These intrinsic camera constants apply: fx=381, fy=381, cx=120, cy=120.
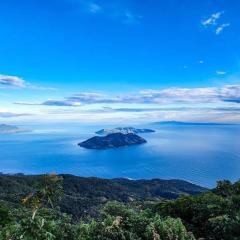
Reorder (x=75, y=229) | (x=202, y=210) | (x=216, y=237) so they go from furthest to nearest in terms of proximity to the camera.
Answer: (x=202, y=210)
(x=216, y=237)
(x=75, y=229)

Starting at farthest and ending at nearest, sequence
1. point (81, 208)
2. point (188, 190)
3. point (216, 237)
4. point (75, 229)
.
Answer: point (188, 190) < point (81, 208) < point (216, 237) < point (75, 229)

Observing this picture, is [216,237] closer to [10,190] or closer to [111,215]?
[111,215]

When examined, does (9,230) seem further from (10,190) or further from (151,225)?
(10,190)

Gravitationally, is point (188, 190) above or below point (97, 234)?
below

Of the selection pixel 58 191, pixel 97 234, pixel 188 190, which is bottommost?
pixel 188 190

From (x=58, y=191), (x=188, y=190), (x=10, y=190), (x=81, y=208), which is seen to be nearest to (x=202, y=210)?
(x=58, y=191)

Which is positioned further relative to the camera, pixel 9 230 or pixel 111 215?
pixel 111 215

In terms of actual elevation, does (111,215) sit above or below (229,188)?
above

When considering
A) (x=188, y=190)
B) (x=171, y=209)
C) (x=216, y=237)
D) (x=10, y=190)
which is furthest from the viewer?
(x=188, y=190)

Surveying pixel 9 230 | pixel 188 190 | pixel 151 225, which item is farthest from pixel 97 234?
pixel 188 190
